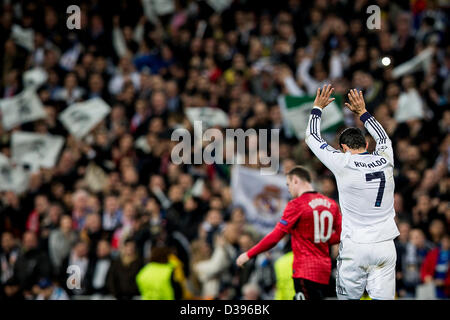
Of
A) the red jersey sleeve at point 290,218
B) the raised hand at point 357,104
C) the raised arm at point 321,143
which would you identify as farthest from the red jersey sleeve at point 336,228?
the raised hand at point 357,104

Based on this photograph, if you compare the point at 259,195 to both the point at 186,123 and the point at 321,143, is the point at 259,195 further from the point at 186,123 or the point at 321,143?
the point at 321,143

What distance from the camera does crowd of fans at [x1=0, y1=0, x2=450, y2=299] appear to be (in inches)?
466

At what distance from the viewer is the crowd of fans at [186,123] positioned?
1184 centimetres

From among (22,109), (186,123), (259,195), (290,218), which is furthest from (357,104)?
(22,109)

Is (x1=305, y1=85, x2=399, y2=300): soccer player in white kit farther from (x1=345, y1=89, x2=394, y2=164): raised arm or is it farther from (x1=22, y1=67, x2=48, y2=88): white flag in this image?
(x1=22, y1=67, x2=48, y2=88): white flag

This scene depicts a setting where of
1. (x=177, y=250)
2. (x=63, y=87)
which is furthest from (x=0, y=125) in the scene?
(x=177, y=250)

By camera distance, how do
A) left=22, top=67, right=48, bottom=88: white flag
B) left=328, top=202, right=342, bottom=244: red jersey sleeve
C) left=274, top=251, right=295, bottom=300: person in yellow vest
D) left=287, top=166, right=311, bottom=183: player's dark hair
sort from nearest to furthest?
1. left=328, top=202, right=342, bottom=244: red jersey sleeve
2. left=287, top=166, right=311, bottom=183: player's dark hair
3. left=274, top=251, right=295, bottom=300: person in yellow vest
4. left=22, top=67, right=48, bottom=88: white flag

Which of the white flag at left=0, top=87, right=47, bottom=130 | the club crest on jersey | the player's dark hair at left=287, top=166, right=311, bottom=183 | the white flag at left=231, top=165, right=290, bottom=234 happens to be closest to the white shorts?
the player's dark hair at left=287, top=166, right=311, bottom=183

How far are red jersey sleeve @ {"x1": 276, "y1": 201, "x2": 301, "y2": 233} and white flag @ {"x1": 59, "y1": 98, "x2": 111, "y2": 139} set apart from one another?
23.2 ft

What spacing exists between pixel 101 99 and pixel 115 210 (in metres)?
2.67

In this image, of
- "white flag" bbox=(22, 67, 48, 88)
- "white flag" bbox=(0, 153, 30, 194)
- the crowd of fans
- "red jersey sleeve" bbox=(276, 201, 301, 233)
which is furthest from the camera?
"white flag" bbox=(22, 67, 48, 88)

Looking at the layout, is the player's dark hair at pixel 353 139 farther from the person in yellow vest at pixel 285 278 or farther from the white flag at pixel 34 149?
the white flag at pixel 34 149

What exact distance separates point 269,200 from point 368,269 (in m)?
5.12

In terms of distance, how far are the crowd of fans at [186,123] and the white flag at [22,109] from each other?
0.19m
